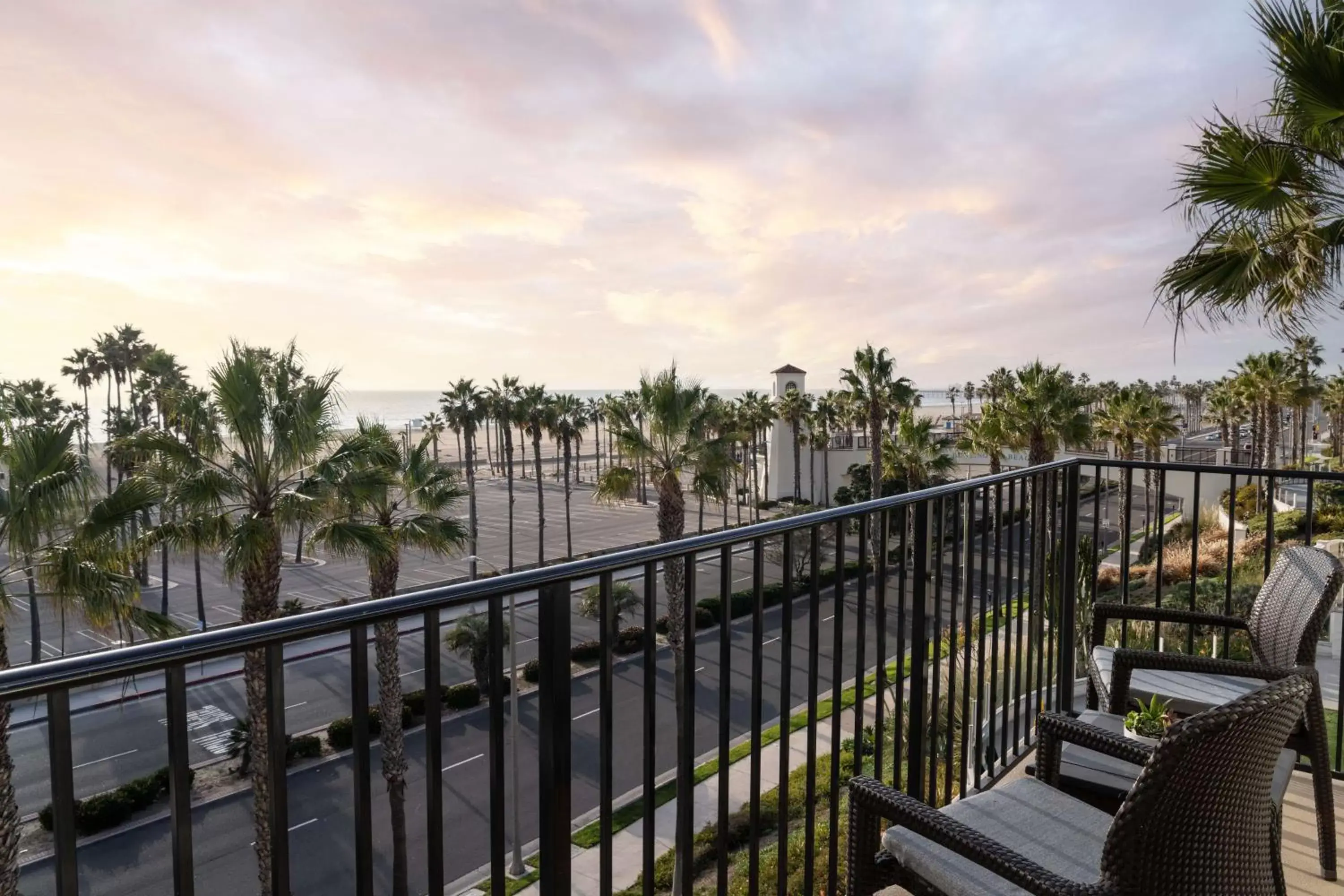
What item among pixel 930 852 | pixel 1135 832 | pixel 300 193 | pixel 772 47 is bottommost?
pixel 930 852

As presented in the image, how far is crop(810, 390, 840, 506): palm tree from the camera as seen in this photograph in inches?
1716

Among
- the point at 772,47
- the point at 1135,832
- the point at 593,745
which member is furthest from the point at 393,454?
the point at 1135,832

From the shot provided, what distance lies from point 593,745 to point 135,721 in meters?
12.0

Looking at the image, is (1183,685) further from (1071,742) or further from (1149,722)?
(1071,742)

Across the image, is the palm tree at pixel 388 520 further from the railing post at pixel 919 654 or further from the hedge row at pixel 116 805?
the railing post at pixel 919 654

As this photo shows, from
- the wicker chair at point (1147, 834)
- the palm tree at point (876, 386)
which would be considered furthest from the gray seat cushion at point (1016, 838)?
the palm tree at point (876, 386)

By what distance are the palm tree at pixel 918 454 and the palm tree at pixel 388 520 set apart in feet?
57.8

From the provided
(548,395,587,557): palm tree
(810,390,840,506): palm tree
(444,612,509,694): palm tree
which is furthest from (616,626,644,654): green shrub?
(810,390,840,506): palm tree

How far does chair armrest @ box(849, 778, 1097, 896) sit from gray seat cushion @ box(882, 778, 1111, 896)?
0.06 metres

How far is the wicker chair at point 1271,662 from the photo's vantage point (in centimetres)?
238

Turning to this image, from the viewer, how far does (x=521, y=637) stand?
2453 cm

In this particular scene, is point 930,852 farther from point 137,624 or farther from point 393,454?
point 393,454

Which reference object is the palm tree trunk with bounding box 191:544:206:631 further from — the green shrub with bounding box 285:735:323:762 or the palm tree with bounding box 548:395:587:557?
the palm tree with bounding box 548:395:587:557

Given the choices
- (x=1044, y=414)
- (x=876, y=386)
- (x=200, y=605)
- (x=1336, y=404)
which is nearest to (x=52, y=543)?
(x=200, y=605)
